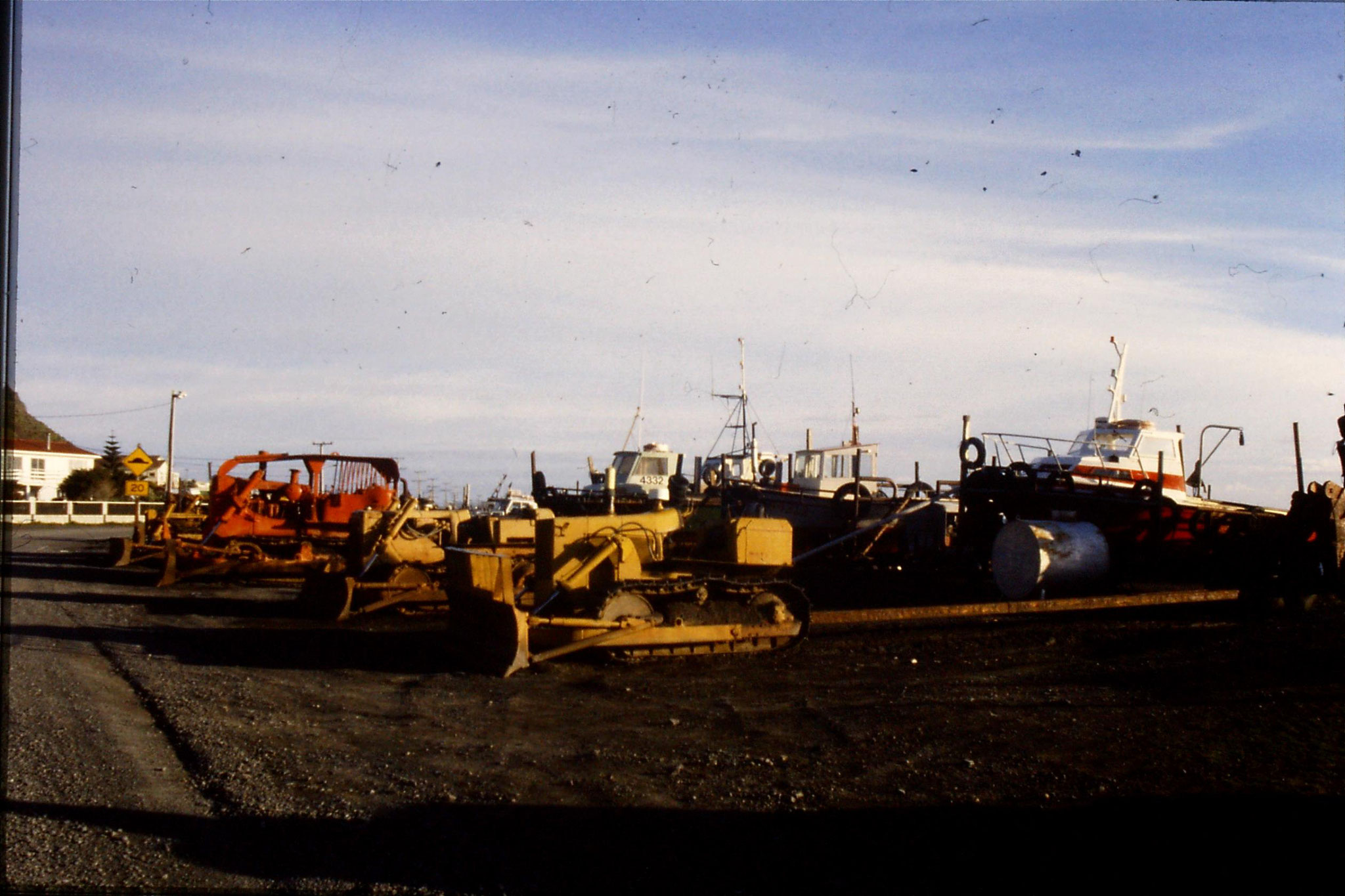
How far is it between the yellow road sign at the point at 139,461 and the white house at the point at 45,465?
763 inches

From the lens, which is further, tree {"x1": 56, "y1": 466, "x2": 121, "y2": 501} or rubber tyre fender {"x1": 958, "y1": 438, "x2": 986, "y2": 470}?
tree {"x1": 56, "y1": 466, "x2": 121, "y2": 501}

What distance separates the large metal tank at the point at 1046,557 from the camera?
48.7 ft

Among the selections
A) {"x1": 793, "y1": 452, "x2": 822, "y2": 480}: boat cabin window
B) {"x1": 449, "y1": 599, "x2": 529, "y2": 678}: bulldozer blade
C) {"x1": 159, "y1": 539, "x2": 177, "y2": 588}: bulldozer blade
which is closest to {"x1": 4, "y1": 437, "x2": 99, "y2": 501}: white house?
{"x1": 159, "y1": 539, "x2": 177, "y2": 588}: bulldozer blade

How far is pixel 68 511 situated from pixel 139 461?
19444mm

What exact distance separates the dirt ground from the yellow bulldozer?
1.01 feet

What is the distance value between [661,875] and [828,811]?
134cm

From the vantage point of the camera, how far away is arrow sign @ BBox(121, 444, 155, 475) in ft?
98.8

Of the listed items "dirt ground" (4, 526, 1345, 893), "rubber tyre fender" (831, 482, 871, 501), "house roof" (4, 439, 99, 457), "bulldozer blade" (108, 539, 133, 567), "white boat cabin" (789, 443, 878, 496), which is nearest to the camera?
"dirt ground" (4, 526, 1345, 893)

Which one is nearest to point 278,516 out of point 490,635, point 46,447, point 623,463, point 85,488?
point 490,635

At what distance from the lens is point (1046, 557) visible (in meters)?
14.8

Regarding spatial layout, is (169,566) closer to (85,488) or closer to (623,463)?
(623,463)

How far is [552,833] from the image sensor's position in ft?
18.3

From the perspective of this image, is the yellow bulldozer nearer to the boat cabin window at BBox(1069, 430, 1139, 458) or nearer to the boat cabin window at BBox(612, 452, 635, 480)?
the boat cabin window at BBox(1069, 430, 1139, 458)

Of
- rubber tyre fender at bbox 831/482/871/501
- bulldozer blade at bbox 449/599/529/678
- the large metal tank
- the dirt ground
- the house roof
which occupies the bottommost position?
the dirt ground
